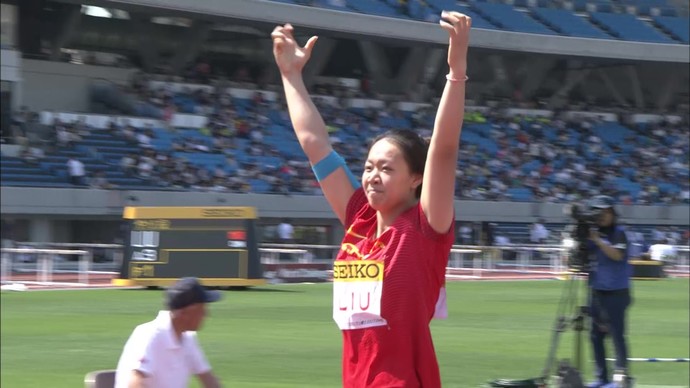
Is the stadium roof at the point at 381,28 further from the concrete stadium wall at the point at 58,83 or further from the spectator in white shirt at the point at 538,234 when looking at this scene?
the spectator in white shirt at the point at 538,234

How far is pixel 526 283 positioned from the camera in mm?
34844

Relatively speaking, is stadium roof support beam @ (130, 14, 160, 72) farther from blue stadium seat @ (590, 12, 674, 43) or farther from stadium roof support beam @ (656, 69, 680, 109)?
stadium roof support beam @ (656, 69, 680, 109)

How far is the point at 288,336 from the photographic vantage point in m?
18.6

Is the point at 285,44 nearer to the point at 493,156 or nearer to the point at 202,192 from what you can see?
the point at 202,192

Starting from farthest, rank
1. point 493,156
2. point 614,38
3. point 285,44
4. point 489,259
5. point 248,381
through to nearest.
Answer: point 614,38
point 493,156
point 489,259
point 248,381
point 285,44

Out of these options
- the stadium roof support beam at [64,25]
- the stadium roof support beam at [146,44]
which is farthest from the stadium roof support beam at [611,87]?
the stadium roof support beam at [64,25]

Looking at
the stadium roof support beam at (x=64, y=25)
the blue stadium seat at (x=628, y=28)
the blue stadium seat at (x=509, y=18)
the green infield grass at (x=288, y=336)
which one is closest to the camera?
the green infield grass at (x=288, y=336)

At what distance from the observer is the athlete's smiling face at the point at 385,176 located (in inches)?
171

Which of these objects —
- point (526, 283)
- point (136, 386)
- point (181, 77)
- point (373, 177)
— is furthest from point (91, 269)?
point (373, 177)

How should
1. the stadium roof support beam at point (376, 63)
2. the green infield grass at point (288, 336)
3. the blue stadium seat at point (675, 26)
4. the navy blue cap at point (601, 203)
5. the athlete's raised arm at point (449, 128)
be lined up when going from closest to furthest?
the athlete's raised arm at point (449, 128), the navy blue cap at point (601, 203), the green infield grass at point (288, 336), the stadium roof support beam at point (376, 63), the blue stadium seat at point (675, 26)

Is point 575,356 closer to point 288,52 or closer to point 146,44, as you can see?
point 288,52

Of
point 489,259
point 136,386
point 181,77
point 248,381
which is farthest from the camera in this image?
point 181,77

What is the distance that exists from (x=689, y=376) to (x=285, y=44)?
34.7ft

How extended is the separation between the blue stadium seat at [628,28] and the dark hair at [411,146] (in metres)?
56.0
